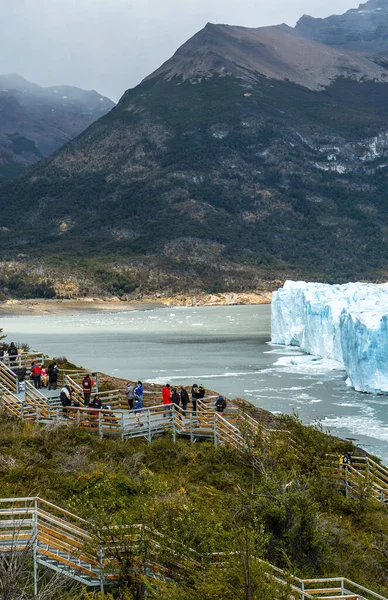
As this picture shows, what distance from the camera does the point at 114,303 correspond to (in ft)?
458

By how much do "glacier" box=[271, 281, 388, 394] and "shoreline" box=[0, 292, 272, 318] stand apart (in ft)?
220

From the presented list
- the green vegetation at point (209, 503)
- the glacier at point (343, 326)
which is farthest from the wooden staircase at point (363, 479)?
the glacier at point (343, 326)

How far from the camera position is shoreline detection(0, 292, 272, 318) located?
12569 centimetres

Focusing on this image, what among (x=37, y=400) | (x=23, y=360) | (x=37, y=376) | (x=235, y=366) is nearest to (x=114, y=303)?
(x=235, y=366)

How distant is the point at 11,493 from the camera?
13.4 m

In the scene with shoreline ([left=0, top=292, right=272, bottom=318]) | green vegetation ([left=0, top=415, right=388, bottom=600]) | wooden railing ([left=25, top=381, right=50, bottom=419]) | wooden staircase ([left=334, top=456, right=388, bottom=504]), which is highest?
wooden railing ([left=25, top=381, right=50, bottom=419])

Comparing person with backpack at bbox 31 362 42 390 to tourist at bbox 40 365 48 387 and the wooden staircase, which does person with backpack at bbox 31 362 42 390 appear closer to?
tourist at bbox 40 365 48 387

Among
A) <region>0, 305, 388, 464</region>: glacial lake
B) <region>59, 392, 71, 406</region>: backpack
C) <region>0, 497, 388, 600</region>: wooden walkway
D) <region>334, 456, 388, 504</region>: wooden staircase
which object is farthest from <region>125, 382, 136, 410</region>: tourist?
<region>0, 497, 388, 600</region>: wooden walkway

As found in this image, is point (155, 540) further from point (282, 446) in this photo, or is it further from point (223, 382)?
point (223, 382)

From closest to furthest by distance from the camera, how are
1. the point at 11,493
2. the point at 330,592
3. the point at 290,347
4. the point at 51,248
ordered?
the point at 330,592 < the point at 11,493 < the point at 290,347 < the point at 51,248

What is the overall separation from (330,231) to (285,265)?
2844 centimetres

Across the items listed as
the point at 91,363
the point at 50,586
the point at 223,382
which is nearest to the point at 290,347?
the point at 91,363

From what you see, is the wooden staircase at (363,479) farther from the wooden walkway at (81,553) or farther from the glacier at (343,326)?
the glacier at (343,326)

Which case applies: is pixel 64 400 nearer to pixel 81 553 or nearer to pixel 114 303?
pixel 81 553
